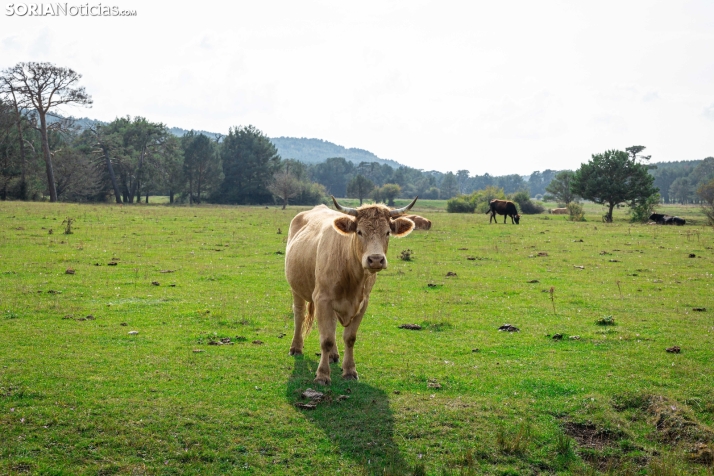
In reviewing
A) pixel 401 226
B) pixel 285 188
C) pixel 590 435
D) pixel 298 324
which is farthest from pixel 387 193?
pixel 590 435

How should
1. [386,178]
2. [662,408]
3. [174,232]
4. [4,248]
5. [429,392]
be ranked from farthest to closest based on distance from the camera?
1. [386,178]
2. [174,232]
3. [4,248]
4. [429,392]
5. [662,408]

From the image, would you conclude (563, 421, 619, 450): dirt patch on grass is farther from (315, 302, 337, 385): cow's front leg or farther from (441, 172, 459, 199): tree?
(441, 172, 459, 199): tree

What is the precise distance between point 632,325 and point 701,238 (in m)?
23.8

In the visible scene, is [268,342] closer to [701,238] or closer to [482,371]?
[482,371]

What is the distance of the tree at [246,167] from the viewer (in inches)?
3634

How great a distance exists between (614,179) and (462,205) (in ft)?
62.6

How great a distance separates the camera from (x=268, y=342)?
11.1 meters

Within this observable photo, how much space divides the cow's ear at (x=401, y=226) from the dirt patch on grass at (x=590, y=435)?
11.7 feet

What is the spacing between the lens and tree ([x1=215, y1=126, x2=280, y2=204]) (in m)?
92.3

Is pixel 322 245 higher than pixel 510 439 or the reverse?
higher

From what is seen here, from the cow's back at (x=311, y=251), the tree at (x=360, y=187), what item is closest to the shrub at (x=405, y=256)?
the cow's back at (x=311, y=251)

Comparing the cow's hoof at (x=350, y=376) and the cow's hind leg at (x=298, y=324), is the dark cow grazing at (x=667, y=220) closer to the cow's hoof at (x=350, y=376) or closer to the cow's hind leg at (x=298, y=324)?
the cow's hind leg at (x=298, y=324)

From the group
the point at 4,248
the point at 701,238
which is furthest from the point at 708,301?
the point at 4,248

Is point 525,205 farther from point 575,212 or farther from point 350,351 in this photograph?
point 350,351
